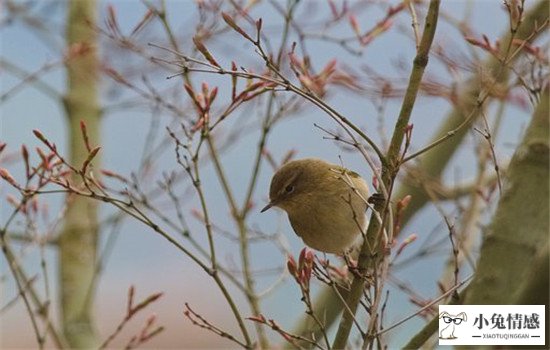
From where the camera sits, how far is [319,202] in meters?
2.74

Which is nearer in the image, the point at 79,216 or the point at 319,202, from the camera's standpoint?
the point at 319,202

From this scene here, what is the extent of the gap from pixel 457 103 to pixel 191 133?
135 cm

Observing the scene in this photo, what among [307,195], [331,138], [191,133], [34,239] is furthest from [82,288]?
[331,138]

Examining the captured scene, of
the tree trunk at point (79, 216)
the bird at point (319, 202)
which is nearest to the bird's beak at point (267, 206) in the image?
the bird at point (319, 202)

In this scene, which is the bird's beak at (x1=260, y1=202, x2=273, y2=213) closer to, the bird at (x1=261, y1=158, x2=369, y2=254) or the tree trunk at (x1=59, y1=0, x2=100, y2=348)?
the bird at (x1=261, y1=158, x2=369, y2=254)

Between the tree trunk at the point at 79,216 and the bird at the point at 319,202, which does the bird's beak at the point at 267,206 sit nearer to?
the bird at the point at 319,202

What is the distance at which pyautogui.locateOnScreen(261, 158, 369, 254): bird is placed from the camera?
8.68ft

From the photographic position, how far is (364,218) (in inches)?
107

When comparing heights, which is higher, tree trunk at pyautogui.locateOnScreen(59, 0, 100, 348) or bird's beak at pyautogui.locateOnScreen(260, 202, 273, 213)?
tree trunk at pyautogui.locateOnScreen(59, 0, 100, 348)

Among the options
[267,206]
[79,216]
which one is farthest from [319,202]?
[79,216]

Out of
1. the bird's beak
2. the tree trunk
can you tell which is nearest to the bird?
the bird's beak

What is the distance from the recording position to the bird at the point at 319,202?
2646mm

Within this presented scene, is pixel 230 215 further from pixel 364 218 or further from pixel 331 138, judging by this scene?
pixel 331 138

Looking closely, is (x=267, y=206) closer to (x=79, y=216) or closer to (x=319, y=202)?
(x=319, y=202)
